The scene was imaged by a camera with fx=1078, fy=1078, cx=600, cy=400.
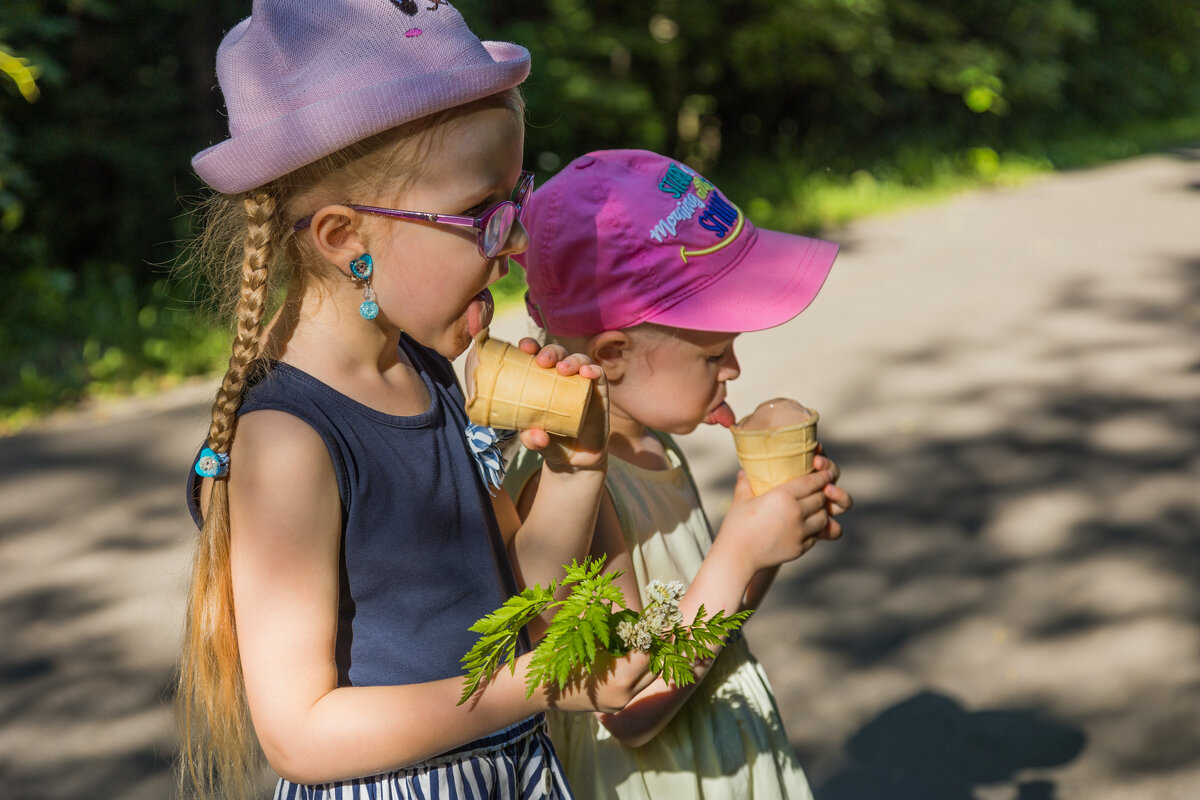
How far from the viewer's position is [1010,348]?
23.1 ft

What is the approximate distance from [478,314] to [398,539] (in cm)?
35

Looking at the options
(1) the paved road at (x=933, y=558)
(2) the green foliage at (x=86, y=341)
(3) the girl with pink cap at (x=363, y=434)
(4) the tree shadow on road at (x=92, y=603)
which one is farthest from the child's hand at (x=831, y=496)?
(2) the green foliage at (x=86, y=341)

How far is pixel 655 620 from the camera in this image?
147 cm

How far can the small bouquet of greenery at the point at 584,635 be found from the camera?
1394 mm

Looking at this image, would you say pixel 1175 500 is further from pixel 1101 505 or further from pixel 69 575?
pixel 69 575

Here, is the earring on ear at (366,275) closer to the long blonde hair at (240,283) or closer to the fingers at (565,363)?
the long blonde hair at (240,283)

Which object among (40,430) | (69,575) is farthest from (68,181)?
(69,575)

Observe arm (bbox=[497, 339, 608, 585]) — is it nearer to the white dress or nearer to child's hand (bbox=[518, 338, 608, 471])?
A: child's hand (bbox=[518, 338, 608, 471])

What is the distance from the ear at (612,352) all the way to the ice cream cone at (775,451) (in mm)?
240

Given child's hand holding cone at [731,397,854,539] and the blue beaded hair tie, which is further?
child's hand holding cone at [731,397,854,539]

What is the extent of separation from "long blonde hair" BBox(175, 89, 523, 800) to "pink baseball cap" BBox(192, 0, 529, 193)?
0.16 feet

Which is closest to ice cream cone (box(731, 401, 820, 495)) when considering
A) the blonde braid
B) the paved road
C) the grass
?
the blonde braid

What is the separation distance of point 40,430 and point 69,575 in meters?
1.79

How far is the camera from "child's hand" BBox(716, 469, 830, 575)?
189cm
